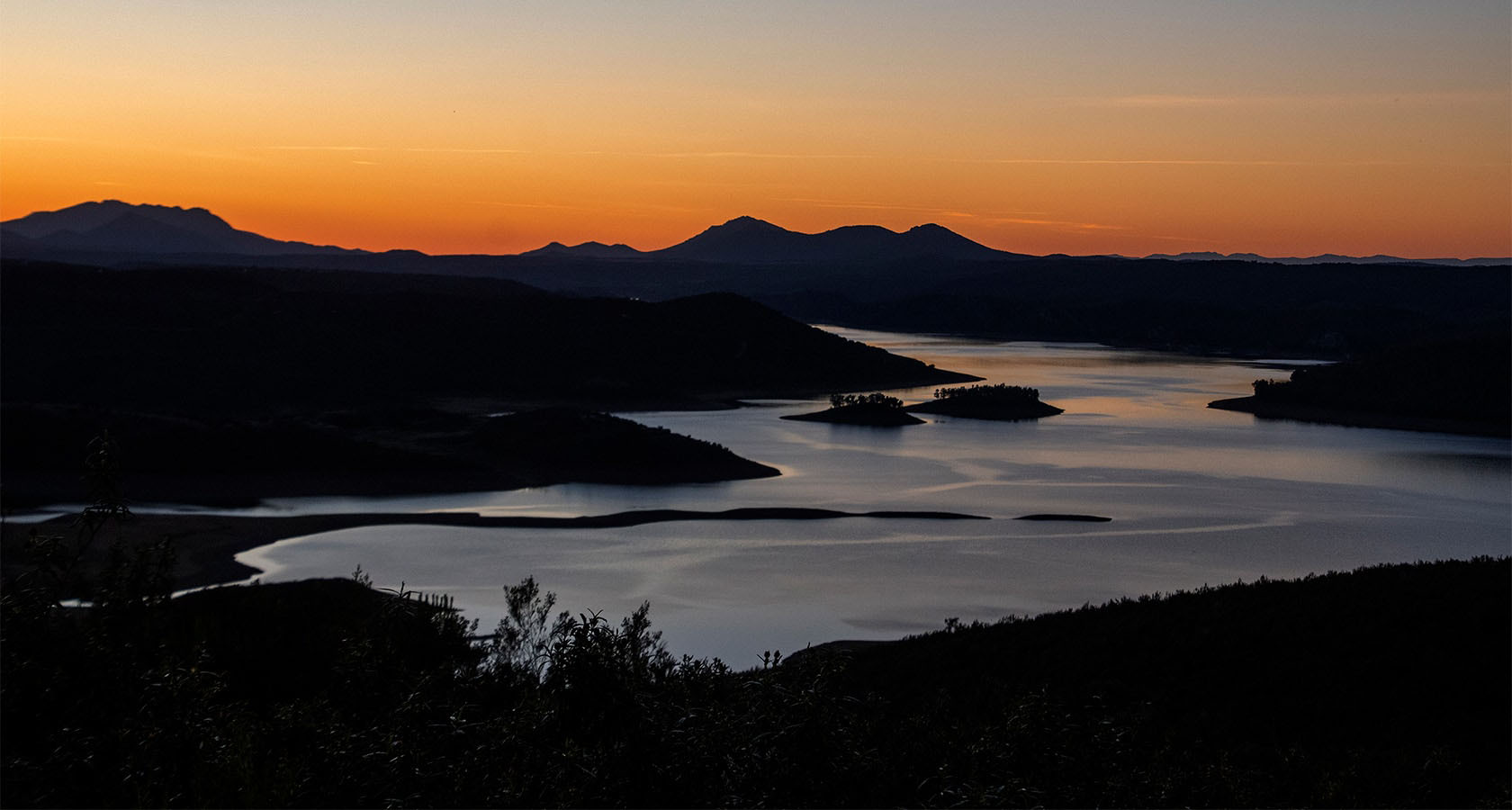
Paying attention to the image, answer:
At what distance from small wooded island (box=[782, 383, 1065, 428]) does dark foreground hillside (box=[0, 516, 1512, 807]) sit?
188 feet

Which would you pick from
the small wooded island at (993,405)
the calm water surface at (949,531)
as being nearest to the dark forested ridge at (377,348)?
the small wooded island at (993,405)

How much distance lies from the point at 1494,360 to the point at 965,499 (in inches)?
2278

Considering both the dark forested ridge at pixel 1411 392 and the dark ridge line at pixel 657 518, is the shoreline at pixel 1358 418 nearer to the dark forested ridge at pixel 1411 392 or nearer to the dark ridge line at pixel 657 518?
the dark forested ridge at pixel 1411 392

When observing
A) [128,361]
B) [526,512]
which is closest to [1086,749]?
[526,512]

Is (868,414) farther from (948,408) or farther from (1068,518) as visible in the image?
(1068,518)

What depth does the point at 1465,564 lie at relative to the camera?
78.9 feet

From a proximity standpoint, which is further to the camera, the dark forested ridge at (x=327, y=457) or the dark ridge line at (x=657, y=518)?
the dark forested ridge at (x=327, y=457)

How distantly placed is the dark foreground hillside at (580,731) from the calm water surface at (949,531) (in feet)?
39.6

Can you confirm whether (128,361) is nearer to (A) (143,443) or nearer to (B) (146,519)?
(A) (143,443)

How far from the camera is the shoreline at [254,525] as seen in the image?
3306cm

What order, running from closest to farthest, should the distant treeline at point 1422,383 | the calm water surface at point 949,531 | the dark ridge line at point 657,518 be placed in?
the calm water surface at point 949,531 < the dark ridge line at point 657,518 < the distant treeline at point 1422,383

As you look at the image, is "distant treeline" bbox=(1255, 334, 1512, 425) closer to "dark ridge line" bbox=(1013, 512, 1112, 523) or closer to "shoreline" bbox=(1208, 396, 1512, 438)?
"shoreline" bbox=(1208, 396, 1512, 438)

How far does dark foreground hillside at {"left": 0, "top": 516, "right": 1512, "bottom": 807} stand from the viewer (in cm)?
831

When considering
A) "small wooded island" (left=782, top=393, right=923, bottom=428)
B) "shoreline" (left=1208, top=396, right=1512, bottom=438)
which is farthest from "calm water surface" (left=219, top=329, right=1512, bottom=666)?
"shoreline" (left=1208, top=396, right=1512, bottom=438)
